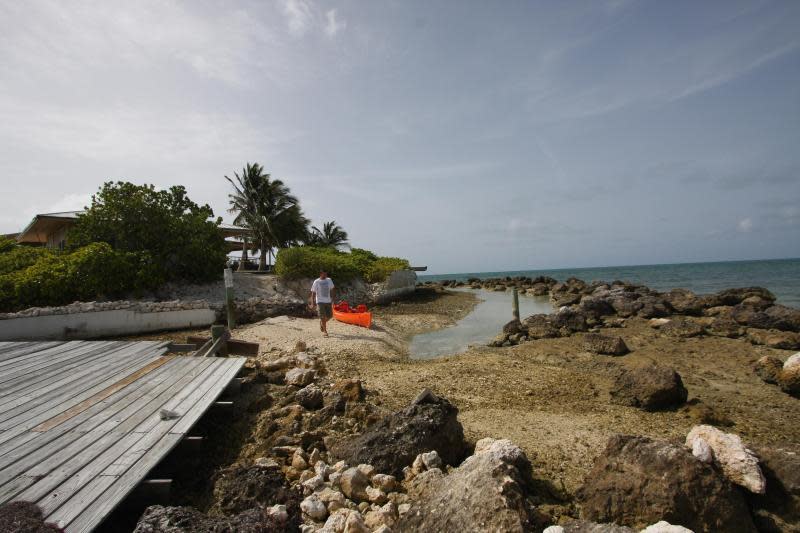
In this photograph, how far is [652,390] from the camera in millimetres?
6676

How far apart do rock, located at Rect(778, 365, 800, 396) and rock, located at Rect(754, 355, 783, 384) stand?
313mm

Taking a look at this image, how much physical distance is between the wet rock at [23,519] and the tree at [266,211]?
104 feet

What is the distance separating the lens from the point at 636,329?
15.1 m

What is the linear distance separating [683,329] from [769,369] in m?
5.50

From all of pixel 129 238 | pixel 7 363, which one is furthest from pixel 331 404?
pixel 129 238

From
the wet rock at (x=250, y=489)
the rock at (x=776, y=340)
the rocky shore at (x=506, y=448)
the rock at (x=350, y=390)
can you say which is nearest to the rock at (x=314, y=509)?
the rocky shore at (x=506, y=448)

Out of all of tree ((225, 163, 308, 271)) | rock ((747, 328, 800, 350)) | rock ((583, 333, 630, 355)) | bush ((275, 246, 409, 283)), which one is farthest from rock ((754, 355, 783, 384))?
tree ((225, 163, 308, 271))

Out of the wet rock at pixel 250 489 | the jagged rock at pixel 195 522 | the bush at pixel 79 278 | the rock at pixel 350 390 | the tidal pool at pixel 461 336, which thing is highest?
the bush at pixel 79 278

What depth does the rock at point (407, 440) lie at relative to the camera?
4203 mm

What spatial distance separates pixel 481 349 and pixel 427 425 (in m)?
8.65

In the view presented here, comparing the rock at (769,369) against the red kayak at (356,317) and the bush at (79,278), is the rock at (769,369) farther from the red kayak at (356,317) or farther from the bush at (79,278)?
the bush at (79,278)

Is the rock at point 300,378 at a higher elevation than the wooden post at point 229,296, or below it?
below

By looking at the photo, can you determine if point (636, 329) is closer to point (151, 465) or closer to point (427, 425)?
point (427, 425)

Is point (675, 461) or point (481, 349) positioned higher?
point (675, 461)
